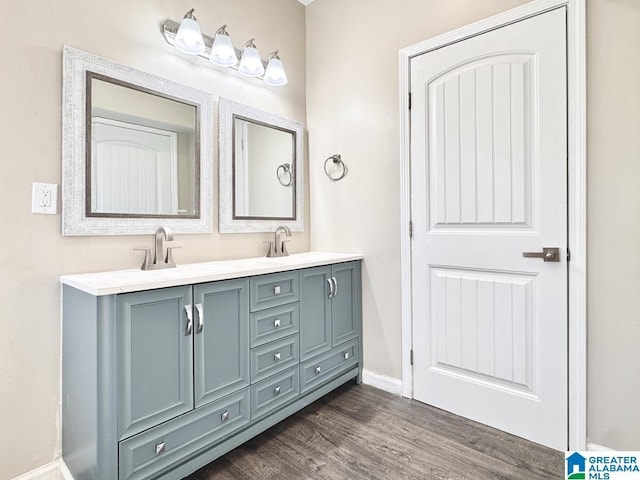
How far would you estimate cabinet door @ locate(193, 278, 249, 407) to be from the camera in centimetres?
144

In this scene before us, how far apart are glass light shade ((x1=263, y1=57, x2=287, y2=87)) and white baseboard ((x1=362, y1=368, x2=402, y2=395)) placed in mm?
2001

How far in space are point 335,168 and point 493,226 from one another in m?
1.13

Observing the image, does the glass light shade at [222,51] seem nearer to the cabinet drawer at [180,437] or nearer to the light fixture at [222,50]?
the light fixture at [222,50]

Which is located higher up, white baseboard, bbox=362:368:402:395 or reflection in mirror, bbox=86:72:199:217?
reflection in mirror, bbox=86:72:199:217

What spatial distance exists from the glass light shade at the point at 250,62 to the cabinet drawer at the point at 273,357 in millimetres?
1592

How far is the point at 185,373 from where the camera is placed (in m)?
1.40

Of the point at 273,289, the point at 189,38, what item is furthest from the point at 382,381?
the point at 189,38

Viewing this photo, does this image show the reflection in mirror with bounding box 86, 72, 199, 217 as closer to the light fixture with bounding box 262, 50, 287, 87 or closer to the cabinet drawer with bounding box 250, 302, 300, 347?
the light fixture with bounding box 262, 50, 287, 87

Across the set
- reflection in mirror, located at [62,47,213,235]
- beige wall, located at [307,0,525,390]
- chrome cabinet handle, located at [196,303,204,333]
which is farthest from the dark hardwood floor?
reflection in mirror, located at [62,47,213,235]

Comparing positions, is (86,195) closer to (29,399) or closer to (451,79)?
(29,399)

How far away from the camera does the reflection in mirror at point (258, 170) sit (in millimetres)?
2080

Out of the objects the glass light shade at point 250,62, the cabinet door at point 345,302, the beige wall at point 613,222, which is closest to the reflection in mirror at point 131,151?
the glass light shade at point 250,62

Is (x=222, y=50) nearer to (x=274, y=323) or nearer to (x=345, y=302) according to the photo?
(x=274, y=323)

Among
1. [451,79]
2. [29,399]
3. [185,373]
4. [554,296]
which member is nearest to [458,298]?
[554,296]
